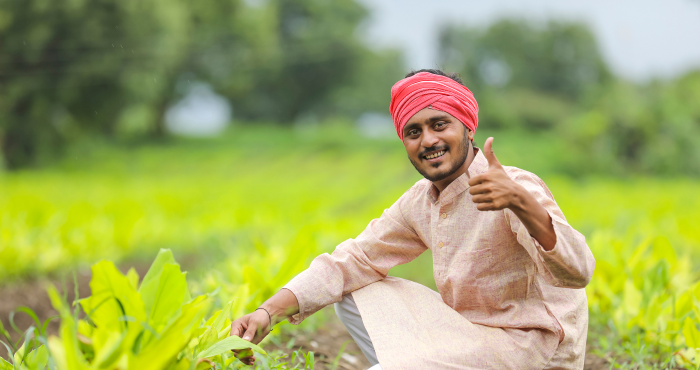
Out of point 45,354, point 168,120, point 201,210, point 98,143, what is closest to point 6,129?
point 98,143

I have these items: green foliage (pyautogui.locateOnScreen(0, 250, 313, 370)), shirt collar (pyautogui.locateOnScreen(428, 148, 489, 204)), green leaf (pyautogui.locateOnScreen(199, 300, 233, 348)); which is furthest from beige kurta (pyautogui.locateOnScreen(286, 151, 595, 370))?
green foliage (pyautogui.locateOnScreen(0, 250, 313, 370))

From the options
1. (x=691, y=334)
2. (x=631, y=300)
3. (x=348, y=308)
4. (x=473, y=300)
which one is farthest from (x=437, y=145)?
(x=631, y=300)

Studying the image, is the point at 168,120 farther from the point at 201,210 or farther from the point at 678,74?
the point at 678,74

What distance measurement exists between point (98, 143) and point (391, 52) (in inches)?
674

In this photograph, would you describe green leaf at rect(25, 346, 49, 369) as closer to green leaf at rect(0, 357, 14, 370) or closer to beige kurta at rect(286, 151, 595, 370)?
green leaf at rect(0, 357, 14, 370)

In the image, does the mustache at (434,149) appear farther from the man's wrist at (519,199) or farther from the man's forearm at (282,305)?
the man's forearm at (282,305)

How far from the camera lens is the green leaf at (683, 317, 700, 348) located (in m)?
1.79

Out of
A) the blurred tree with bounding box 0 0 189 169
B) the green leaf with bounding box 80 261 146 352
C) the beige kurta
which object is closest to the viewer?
the green leaf with bounding box 80 261 146 352

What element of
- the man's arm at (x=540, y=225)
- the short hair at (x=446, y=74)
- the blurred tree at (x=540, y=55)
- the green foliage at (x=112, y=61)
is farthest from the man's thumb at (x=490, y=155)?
Result: the blurred tree at (x=540, y=55)

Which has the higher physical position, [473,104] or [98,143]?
[98,143]

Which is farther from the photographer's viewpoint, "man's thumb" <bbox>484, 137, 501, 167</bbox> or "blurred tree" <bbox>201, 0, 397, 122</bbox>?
"blurred tree" <bbox>201, 0, 397, 122</bbox>

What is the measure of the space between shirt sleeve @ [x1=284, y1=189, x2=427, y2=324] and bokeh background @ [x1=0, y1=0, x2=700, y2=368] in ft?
1.05

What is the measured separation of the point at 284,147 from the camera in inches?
770

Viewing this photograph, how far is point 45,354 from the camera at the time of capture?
139 centimetres
